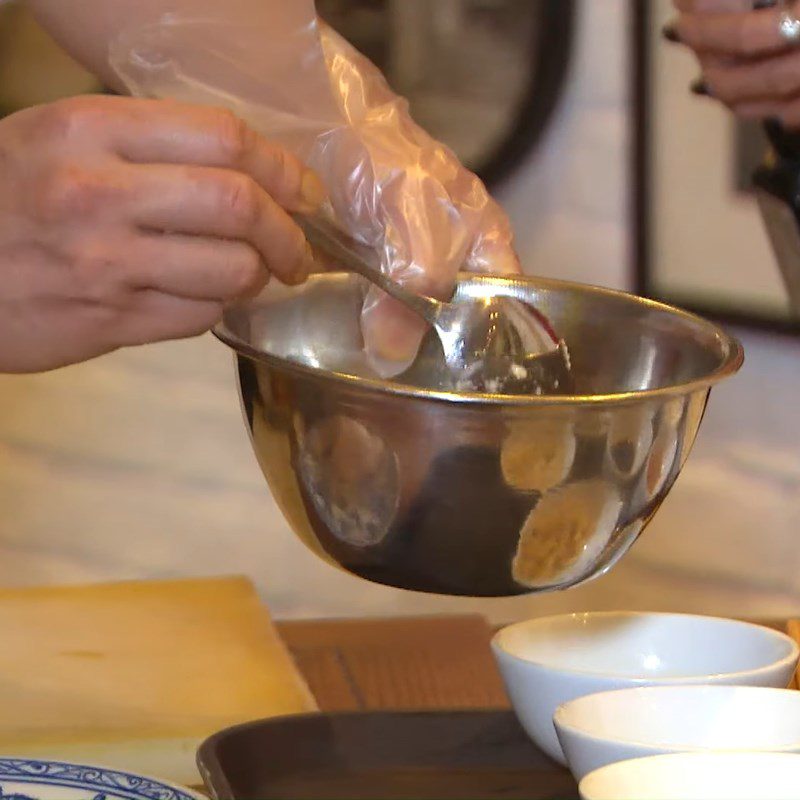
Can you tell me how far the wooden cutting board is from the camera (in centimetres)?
66

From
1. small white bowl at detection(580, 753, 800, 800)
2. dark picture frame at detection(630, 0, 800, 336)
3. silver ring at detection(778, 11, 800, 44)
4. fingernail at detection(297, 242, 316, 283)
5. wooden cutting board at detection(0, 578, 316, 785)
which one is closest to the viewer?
small white bowl at detection(580, 753, 800, 800)

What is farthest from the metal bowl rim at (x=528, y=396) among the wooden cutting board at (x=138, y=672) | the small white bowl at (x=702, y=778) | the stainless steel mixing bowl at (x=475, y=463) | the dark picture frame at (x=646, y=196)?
the dark picture frame at (x=646, y=196)

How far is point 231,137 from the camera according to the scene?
515 millimetres

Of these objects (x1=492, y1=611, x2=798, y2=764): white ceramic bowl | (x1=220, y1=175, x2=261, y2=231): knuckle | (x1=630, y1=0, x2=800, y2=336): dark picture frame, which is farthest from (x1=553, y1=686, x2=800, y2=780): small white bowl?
(x1=630, y1=0, x2=800, y2=336): dark picture frame

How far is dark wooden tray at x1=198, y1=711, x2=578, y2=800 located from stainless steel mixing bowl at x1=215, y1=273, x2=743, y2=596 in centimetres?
10

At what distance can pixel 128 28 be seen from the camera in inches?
27.2

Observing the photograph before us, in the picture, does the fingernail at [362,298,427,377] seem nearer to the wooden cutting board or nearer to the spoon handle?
the spoon handle

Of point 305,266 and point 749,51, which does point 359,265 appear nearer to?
point 305,266

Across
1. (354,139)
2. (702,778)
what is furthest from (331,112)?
(702,778)

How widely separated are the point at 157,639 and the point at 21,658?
0.26 feet

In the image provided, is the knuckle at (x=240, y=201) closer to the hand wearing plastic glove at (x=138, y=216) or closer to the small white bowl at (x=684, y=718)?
the hand wearing plastic glove at (x=138, y=216)

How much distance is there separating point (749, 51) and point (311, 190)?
422mm

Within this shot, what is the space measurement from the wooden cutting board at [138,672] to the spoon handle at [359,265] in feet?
0.80

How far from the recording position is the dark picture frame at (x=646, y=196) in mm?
1262
